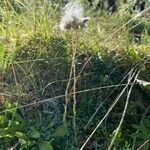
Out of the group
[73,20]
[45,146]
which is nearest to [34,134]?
[45,146]

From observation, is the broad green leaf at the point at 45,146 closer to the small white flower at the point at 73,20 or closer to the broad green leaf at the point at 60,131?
the broad green leaf at the point at 60,131

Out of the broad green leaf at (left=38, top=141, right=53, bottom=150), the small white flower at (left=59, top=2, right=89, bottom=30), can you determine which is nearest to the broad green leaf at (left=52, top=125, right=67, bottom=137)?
the broad green leaf at (left=38, top=141, right=53, bottom=150)

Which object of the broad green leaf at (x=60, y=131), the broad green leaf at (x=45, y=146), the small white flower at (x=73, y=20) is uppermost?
the small white flower at (x=73, y=20)

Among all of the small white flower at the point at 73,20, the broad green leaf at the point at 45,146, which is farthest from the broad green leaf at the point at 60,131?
the small white flower at the point at 73,20

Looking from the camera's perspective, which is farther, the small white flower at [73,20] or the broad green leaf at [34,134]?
the small white flower at [73,20]

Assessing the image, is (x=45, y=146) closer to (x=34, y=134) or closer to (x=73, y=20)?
(x=34, y=134)

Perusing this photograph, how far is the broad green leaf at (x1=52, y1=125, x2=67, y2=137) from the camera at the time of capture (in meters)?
2.08

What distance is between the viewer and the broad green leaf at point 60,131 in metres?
2.08

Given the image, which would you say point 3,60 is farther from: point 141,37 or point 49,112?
point 141,37

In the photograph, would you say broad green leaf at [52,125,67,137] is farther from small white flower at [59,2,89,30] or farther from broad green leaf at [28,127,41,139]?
small white flower at [59,2,89,30]

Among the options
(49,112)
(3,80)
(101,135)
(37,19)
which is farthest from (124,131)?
(37,19)

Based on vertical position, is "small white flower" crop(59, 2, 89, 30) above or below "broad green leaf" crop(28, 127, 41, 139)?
above

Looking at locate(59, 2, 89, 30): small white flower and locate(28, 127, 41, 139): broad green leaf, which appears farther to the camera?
locate(59, 2, 89, 30): small white flower

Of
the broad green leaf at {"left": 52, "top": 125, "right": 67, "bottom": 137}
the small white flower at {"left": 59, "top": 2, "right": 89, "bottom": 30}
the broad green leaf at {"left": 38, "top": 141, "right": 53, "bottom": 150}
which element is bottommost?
the broad green leaf at {"left": 38, "top": 141, "right": 53, "bottom": 150}
